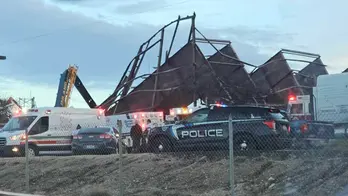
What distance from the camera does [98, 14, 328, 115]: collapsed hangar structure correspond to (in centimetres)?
3388

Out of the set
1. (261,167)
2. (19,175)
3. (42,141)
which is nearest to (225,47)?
(42,141)

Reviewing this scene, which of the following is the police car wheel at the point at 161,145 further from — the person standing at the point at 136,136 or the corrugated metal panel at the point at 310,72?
the corrugated metal panel at the point at 310,72

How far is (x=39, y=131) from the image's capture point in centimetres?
2392

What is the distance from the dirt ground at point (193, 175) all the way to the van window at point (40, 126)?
7.13m

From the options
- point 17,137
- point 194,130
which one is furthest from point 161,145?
point 17,137

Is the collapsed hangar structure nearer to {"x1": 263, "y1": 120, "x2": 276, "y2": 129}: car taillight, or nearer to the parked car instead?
the parked car

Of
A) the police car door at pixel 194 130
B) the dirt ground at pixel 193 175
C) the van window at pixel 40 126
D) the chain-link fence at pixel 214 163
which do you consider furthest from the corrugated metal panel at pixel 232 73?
the dirt ground at pixel 193 175

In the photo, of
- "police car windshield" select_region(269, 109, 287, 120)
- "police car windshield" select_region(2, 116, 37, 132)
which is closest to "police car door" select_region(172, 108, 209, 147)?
"police car windshield" select_region(269, 109, 287, 120)

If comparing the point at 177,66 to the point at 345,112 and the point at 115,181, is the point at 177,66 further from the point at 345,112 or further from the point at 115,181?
the point at 115,181

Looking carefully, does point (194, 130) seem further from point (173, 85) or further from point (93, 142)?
point (173, 85)

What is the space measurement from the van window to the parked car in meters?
3.06

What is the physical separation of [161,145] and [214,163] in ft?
14.4

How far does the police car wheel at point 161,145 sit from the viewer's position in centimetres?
1686

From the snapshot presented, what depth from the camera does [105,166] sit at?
15.0 meters
